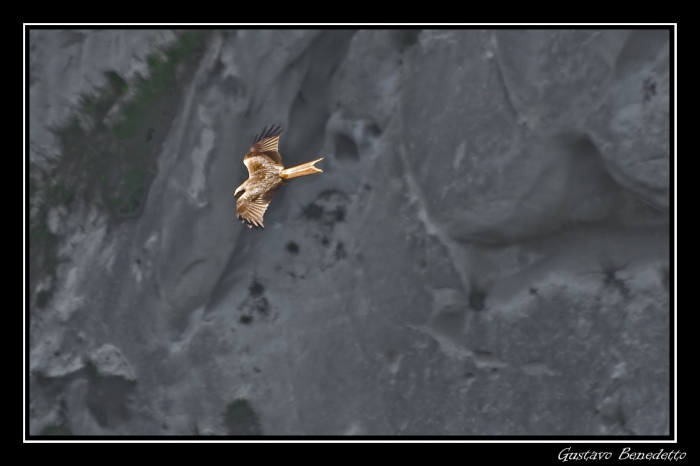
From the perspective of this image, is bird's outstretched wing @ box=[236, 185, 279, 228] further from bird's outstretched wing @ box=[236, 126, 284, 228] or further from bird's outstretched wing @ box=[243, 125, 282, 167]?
bird's outstretched wing @ box=[243, 125, 282, 167]

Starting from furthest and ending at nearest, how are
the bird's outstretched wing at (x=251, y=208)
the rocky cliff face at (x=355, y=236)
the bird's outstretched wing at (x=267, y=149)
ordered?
the rocky cliff face at (x=355, y=236)
the bird's outstretched wing at (x=267, y=149)
the bird's outstretched wing at (x=251, y=208)

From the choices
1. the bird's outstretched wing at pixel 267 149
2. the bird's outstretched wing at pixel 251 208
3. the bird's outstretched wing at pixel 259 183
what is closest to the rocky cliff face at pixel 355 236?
the bird's outstretched wing at pixel 267 149

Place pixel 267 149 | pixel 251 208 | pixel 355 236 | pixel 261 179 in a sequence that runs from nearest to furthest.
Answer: pixel 251 208 < pixel 261 179 < pixel 267 149 < pixel 355 236

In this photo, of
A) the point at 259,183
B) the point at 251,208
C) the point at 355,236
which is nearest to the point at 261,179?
the point at 259,183

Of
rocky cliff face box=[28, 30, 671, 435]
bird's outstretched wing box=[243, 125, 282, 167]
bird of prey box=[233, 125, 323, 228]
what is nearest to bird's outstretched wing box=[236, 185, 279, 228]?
bird of prey box=[233, 125, 323, 228]

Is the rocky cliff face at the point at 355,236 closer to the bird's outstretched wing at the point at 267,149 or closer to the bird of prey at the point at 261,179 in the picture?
the bird's outstretched wing at the point at 267,149

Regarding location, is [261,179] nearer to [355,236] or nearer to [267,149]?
[267,149]
